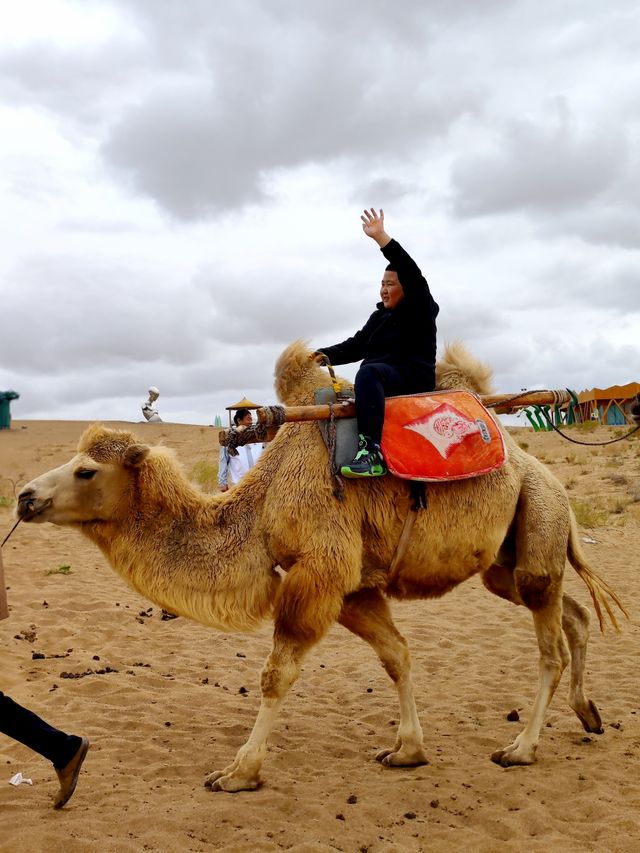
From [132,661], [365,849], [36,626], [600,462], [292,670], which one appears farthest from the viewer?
[600,462]

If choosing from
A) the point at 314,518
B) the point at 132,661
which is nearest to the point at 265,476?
the point at 314,518

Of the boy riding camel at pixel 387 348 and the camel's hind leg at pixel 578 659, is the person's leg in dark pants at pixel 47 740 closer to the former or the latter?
the boy riding camel at pixel 387 348

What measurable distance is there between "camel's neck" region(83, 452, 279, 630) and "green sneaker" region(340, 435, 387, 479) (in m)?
0.64

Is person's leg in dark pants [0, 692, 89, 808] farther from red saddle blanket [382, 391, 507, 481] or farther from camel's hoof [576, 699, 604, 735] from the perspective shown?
camel's hoof [576, 699, 604, 735]

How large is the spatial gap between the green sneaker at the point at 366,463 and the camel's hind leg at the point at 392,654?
96cm

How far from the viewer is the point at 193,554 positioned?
4793 mm

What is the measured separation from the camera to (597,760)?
5.27 m

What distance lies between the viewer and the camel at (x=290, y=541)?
15.3ft

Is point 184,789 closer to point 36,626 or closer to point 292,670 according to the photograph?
point 292,670

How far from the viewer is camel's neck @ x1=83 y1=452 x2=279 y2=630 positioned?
15.5 ft

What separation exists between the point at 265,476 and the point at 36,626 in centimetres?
469

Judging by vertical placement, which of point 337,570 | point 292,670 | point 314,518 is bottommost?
point 292,670

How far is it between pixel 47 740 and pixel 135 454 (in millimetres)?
1617

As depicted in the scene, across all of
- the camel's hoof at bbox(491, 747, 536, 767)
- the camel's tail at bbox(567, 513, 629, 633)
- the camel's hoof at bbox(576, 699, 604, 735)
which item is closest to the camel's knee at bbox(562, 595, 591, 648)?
the camel's tail at bbox(567, 513, 629, 633)
